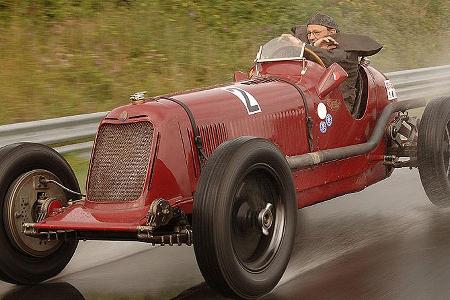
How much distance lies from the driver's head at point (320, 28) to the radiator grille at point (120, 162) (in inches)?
104

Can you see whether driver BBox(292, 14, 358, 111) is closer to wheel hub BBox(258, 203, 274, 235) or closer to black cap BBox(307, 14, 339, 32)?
black cap BBox(307, 14, 339, 32)

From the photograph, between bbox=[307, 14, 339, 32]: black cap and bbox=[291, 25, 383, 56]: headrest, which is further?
bbox=[307, 14, 339, 32]: black cap

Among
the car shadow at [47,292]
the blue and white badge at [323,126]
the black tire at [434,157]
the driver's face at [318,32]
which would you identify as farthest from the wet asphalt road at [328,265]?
the driver's face at [318,32]

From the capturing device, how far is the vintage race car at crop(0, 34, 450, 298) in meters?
5.09

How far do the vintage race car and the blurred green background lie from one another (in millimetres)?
2562

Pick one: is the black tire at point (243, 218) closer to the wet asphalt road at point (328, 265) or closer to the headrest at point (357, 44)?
the wet asphalt road at point (328, 265)

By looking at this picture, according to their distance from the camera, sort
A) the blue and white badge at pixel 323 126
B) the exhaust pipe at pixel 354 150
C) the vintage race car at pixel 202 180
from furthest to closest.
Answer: the blue and white badge at pixel 323 126 → the exhaust pipe at pixel 354 150 → the vintage race car at pixel 202 180

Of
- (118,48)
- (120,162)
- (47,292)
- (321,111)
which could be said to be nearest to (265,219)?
(120,162)

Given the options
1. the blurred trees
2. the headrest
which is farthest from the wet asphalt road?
the blurred trees

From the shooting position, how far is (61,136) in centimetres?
821

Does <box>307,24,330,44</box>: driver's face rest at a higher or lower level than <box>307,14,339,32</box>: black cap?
lower

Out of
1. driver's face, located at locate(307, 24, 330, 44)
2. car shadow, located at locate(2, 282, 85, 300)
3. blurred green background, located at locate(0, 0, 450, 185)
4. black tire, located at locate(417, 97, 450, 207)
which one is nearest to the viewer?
car shadow, located at locate(2, 282, 85, 300)

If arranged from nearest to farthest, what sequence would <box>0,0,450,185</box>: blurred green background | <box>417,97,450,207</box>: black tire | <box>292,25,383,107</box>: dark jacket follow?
<box>417,97,450,207</box>: black tire → <box>292,25,383,107</box>: dark jacket → <box>0,0,450,185</box>: blurred green background

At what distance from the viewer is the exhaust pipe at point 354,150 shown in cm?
631
